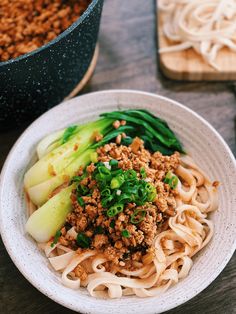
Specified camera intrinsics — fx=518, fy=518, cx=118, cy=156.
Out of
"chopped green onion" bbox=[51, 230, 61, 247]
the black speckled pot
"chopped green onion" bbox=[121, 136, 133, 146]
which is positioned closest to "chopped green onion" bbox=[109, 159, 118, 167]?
"chopped green onion" bbox=[121, 136, 133, 146]

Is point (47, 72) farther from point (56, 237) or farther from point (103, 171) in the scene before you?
point (56, 237)

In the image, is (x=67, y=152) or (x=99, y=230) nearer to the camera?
(x=99, y=230)

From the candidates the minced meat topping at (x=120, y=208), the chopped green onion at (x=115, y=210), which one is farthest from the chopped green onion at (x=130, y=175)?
the chopped green onion at (x=115, y=210)

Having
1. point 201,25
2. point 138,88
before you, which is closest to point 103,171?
point 138,88

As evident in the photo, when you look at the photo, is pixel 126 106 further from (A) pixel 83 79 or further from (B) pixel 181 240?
(B) pixel 181 240

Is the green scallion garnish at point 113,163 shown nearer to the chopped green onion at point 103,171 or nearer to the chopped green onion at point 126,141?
the chopped green onion at point 103,171
